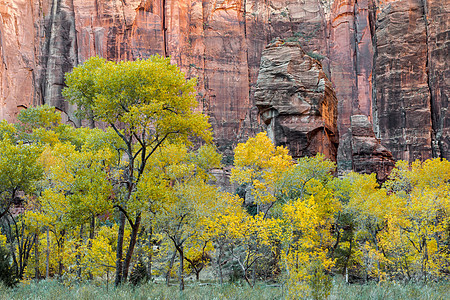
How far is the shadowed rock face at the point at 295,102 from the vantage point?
35.6m

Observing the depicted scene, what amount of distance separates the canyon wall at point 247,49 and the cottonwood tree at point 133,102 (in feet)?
120

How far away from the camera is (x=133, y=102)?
1786 centimetres

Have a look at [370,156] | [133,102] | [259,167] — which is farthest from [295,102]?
[133,102]

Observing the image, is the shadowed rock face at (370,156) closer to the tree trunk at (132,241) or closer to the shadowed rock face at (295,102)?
the shadowed rock face at (295,102)

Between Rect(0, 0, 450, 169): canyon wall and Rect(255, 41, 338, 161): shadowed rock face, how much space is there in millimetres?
15676

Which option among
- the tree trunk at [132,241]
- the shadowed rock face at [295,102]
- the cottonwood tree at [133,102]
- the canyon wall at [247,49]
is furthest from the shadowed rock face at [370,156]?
the tree trunk at [132,241]

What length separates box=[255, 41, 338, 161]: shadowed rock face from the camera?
3562 centimetres

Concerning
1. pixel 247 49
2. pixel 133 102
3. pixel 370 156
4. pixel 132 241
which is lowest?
pixel 132 241

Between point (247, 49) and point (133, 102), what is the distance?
64.0 m

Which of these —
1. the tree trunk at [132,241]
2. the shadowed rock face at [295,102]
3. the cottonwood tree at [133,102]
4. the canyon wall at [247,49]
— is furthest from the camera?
the canyon wall at [247,49]

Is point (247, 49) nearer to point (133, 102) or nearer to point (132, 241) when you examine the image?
point (133, 102)

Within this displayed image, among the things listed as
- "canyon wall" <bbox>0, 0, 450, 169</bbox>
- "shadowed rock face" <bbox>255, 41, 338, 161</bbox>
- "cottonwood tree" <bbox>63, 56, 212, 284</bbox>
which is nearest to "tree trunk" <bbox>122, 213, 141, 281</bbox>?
"cottonwood tree" <bbox>63, 56, 212, 284</bbox>

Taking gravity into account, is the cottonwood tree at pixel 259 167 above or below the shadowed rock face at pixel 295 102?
below

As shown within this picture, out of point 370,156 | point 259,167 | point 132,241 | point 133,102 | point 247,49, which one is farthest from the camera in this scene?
point 247,49
